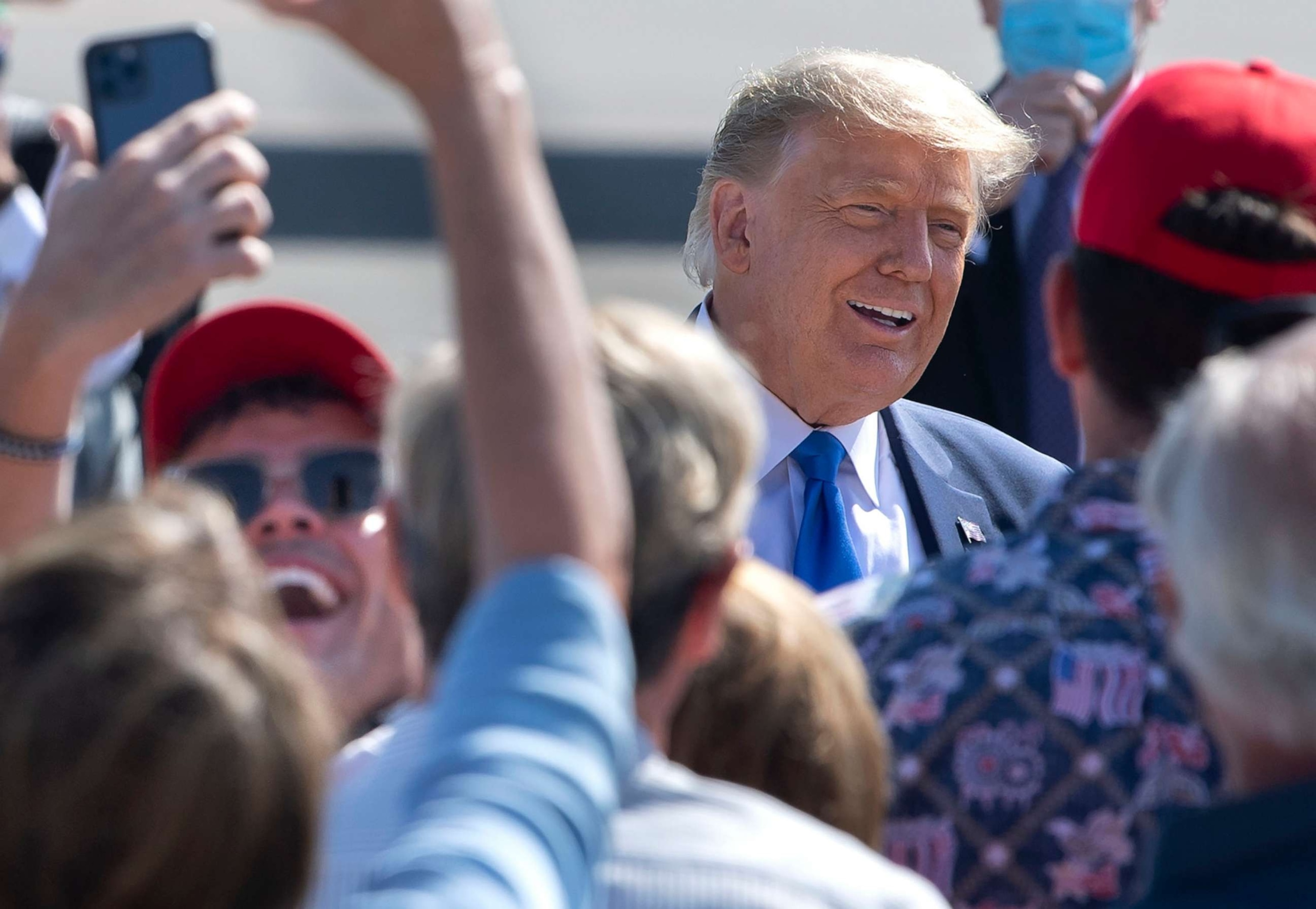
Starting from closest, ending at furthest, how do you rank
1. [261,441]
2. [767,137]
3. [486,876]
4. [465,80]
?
A: [486,876]
[465,80]
[261,441]
[767,137]

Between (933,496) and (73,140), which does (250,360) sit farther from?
(933,496)

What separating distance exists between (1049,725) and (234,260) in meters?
0.79

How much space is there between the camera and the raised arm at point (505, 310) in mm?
1036

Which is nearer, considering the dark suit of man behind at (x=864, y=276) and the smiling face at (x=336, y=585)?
the smiling face at (x=336, y=585)

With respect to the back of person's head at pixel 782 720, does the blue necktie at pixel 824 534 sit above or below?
below

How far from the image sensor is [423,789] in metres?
1.01

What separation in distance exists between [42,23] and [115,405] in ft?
24.6

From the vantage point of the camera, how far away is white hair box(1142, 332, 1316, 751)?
126cm

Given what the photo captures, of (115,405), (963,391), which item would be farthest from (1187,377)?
(963,391)

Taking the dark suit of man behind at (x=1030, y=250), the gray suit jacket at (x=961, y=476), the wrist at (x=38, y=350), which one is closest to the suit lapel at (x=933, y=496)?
the gray suit jacket at (x=961, y=476)

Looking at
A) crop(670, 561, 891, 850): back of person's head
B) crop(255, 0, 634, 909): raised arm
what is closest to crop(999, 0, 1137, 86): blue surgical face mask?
crop(670, 561, 891, 850): back of person's head

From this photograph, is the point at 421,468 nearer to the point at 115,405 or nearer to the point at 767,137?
the point at 115,405

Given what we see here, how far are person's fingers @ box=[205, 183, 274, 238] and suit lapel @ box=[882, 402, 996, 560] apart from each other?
1.69 meters

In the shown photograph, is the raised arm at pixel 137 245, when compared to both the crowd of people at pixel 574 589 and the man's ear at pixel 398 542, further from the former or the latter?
the man's ear at pixel 398 542
